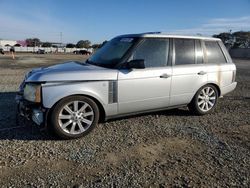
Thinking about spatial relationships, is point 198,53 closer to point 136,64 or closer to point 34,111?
point 136,64

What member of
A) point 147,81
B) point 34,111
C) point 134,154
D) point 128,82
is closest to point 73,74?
point 34,111

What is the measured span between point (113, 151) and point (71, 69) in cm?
167

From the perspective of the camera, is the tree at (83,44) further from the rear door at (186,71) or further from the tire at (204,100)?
the rear door at (186,71)

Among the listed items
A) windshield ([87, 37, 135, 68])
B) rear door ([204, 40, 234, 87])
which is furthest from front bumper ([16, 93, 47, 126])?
rear door ([204, 40, 234, 87])

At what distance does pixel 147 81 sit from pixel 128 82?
0.42 m

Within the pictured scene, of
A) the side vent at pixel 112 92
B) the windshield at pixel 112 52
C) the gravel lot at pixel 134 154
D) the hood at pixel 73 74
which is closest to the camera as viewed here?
the gravel lot at pixel 134 154

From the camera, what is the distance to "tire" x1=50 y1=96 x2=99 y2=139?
4773 millimetres

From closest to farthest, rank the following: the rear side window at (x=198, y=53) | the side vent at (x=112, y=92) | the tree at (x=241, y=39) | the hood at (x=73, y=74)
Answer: the hood at (x=73, y=74)
the side vent at (x=112, y=92)
the rear side window at (x=198, y=53)
the tree at (x=241, y=39)

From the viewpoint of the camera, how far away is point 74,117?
4.95 metres

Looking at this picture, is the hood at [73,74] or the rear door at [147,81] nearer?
the hood at [73,74]

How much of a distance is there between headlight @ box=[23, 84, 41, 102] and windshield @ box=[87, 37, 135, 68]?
142cm

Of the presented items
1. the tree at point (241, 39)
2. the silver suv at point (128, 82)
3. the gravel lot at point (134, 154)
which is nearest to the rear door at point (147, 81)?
the silver suv at point (128, 82)

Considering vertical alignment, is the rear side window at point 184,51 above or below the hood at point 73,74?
above

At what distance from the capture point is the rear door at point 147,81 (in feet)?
17.5
